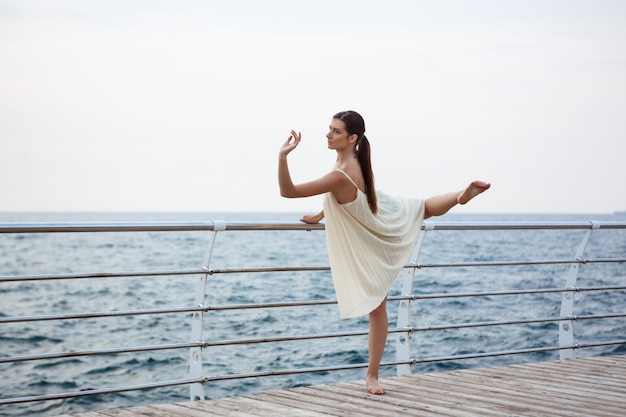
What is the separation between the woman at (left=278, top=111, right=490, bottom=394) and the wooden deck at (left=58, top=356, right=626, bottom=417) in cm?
24

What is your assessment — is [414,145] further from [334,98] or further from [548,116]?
[334,98]

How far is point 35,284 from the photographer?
101 feet

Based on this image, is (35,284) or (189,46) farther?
(189,46)

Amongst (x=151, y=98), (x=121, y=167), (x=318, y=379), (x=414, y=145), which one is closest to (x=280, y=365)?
(x=318, y=379)

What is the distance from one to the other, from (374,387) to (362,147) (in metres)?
1.28

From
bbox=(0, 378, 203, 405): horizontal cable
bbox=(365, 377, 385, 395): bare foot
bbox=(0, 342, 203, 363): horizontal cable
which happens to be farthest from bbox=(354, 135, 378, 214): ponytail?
bbox=(0, 378, 203, 405): horizontal cable

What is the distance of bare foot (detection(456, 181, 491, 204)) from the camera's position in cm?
427

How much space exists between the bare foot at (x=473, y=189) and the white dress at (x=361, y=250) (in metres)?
0.39

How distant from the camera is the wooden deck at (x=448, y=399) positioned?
3895mm

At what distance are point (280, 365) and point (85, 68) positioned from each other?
2805 centimetres

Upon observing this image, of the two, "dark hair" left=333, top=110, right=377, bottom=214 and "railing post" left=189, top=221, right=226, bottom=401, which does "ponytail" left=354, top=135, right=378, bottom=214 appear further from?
"railing post" left=189, top=221, right=226, bottom=401

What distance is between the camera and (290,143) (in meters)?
3.97

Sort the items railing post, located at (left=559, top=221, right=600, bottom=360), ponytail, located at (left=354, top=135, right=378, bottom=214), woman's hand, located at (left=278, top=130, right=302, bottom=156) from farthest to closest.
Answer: railing post, located at (left=559, top=221, right=600, bottom=360) → ponytail, located at (left=354, top=135, right=378, bottom=214) → woman's hand, located at (left=278, top=130, right=302, bottom=156)

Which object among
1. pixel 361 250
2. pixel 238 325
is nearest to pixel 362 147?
pixel 361 250
